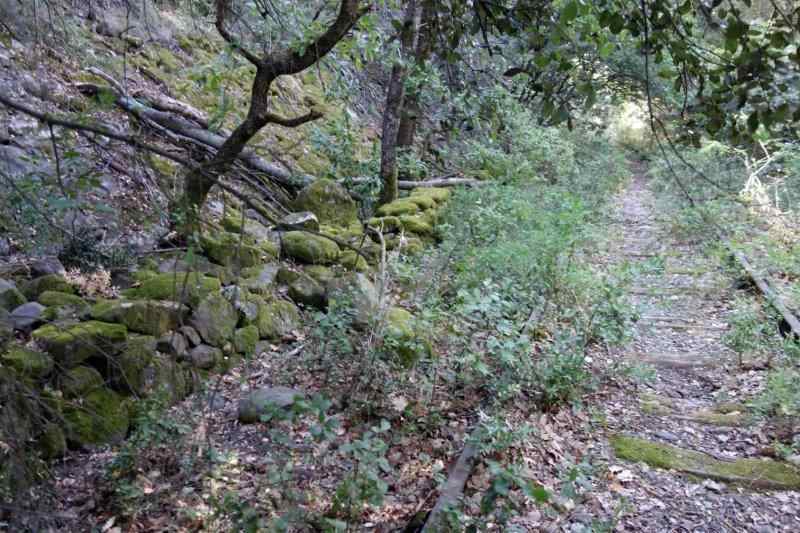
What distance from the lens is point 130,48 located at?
9586 mm

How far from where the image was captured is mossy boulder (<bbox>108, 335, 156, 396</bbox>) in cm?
434

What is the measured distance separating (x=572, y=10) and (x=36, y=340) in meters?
3.86

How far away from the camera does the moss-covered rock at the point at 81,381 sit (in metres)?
4.01

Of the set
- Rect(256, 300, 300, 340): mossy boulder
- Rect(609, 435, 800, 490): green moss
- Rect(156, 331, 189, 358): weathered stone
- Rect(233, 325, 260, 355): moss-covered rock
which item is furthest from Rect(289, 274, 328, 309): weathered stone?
Rect(609, 435, 800, 490): green moss

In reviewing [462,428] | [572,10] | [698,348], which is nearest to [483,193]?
[698,348]

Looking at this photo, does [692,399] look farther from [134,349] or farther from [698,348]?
[134,349]

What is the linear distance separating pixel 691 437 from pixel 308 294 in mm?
3572

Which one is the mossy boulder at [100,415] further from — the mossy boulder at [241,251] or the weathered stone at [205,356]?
the mossy boulder at [241,251]

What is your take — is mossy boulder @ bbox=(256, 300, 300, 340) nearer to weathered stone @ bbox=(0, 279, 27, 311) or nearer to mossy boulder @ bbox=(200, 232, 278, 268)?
mossy boulder @ bbox=(200, 232, 278, 268)

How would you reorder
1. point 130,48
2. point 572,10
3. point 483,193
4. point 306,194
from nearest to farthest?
point 572,10 → point 306,194 → point 130,48 → point 483,193

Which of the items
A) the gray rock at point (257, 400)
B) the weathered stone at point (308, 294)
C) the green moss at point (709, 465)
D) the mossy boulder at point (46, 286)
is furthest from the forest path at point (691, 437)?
the mossy boulder at point (46, 286)

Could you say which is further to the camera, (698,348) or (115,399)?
(698,348)

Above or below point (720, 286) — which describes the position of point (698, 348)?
below

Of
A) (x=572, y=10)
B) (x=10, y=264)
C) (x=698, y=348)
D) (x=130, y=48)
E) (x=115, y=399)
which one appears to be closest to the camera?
(x=572, y=10)
